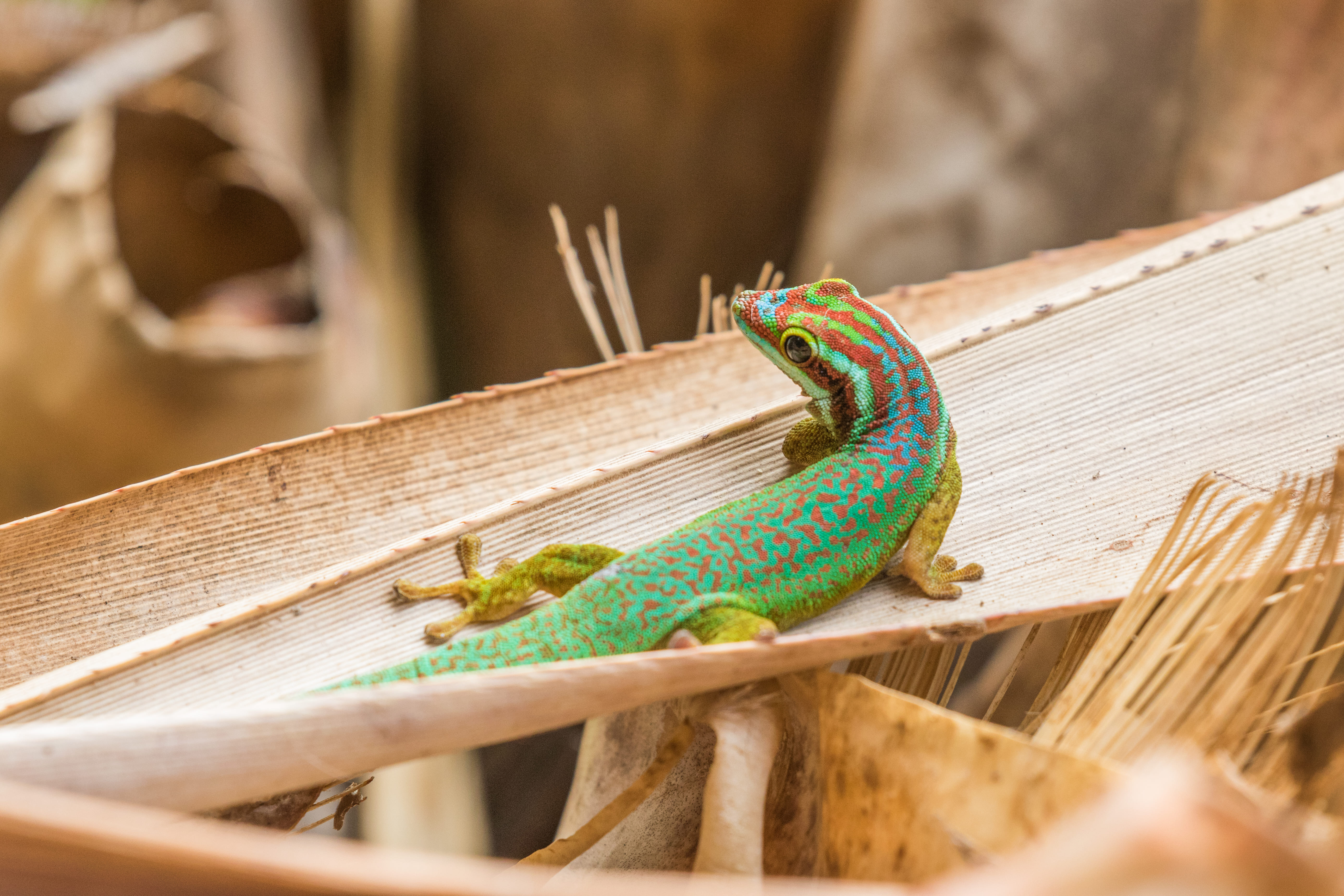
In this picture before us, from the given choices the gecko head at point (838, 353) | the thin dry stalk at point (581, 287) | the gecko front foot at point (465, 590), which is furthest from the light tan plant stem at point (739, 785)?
the thin dry stalk at point (581, 287)

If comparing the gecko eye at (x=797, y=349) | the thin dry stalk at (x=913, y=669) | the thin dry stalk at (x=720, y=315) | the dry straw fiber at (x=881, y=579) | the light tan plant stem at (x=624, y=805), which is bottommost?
the light tan plant stem at (x=624, y=805)

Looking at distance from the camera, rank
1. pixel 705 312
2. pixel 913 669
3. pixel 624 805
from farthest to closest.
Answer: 1. pixel 705 312
2. pixel 913 669
3. pixel 624 805

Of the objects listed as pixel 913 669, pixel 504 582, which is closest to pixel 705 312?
pixel 504 582

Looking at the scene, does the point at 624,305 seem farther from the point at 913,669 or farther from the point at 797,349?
the point at 913,669

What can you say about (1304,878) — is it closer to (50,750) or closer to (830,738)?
(830,738)

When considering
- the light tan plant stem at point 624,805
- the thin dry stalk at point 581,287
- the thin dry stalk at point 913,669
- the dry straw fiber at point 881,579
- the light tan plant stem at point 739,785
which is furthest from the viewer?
the thin dry stalk at point 581,287

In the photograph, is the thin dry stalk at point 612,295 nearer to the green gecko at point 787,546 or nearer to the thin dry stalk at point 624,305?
the thin dry stalk at point 624,305

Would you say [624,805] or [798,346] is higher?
[798,346]
